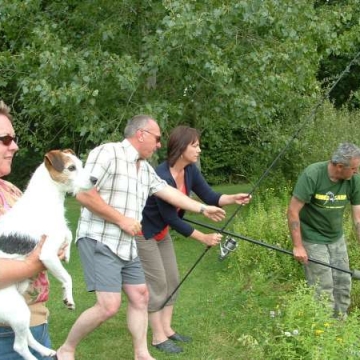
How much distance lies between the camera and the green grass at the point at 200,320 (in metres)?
5.19

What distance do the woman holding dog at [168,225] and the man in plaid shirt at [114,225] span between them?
0.52 meters

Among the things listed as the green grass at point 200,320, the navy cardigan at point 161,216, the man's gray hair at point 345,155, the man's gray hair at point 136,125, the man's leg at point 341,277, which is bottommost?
the green grass at point 200,320

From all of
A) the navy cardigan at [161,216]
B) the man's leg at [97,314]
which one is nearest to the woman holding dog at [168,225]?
the navy cardigan at [161,216]

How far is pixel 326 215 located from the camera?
5320 mm

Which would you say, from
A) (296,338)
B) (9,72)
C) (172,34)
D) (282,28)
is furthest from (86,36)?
(296,338)

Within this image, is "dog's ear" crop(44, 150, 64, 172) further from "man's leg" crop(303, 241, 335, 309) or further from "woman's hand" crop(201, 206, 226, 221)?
"man's leg" crop(303, 241, 335, 309)

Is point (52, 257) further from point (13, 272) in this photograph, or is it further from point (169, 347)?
point (169, 347)

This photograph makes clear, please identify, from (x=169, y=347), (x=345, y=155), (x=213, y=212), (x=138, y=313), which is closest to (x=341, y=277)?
(x=345, y=155)

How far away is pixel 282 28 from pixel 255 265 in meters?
3.47

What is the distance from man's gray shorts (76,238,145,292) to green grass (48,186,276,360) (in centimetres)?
123

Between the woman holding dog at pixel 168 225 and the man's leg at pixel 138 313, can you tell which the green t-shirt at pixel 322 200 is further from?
the man's leg at pixel 138 313

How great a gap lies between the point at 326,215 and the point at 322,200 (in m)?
0.15

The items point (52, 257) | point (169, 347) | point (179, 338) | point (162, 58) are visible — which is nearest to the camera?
point (52, 257)

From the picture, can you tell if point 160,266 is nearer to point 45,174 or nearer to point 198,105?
point 45,174
